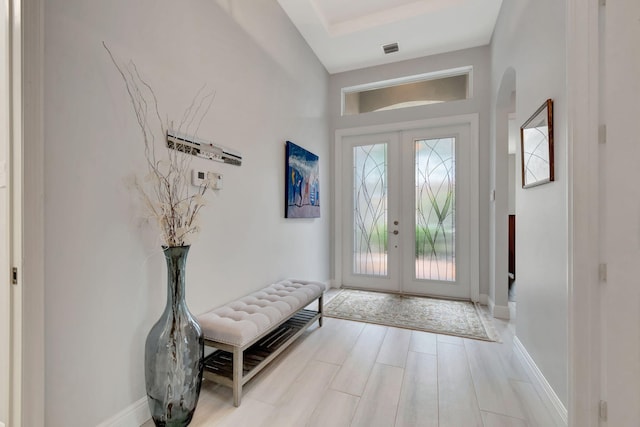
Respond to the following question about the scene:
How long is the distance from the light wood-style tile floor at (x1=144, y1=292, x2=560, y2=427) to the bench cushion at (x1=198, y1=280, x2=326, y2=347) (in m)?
0.39

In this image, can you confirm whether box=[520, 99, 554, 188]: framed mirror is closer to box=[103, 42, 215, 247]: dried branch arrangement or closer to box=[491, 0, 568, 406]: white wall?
box=[491, 0, 568, 406]: white wall

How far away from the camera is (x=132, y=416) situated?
4.74 feet

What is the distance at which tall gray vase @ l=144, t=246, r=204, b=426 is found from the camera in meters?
1.38

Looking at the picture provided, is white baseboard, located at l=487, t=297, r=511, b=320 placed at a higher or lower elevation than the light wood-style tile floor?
higher

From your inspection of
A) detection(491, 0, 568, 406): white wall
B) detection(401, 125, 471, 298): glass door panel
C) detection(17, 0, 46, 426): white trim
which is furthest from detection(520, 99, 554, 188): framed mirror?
detection(17, 0, 46, 426): white trim

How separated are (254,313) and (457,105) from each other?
11.8 feet

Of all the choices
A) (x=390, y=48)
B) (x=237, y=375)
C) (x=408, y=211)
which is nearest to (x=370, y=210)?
(x=408, y=211)

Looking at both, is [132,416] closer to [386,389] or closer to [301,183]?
[386,389]

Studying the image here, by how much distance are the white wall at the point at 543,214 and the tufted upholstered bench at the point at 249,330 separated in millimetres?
1690

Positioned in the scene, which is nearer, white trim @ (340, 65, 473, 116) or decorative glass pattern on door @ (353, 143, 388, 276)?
white trim @ (340, 65, 473, 116)

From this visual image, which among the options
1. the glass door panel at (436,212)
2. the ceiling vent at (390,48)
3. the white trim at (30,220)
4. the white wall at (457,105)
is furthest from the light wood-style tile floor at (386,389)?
the ceiling vent at (390,48)

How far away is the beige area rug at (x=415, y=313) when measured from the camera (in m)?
2.73

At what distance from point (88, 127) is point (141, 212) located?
475 mm
